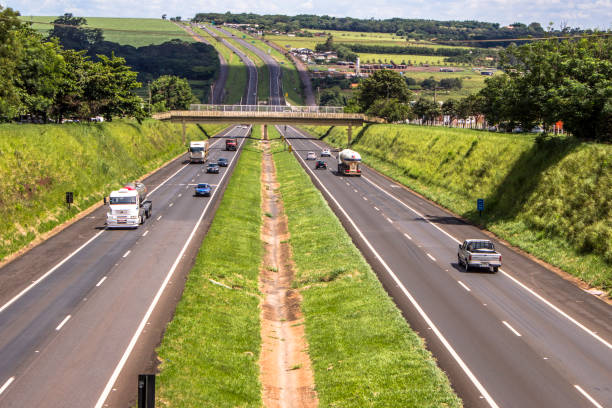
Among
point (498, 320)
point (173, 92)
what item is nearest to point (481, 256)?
point (498, 320)

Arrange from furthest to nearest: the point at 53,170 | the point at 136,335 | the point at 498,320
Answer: the point at 53,170 → the point at 498,320 → the point at 136,335

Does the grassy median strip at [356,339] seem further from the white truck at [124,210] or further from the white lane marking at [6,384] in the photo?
the white truck at [124,210]

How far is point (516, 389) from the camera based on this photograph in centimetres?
2372

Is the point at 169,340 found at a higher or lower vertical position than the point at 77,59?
lower

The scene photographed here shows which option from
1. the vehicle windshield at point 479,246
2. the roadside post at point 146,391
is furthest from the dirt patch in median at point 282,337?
the vehicle windshield at point 479,246

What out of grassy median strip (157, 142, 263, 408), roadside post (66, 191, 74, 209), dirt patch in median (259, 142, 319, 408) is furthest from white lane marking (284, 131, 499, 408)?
roadside post (66, 191, 74, 209)

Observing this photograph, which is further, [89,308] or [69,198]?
[69,198]

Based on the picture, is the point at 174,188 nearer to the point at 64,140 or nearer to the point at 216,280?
the point at 64,140

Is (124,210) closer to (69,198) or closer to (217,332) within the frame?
(69,198)

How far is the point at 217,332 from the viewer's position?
3098 centimetres

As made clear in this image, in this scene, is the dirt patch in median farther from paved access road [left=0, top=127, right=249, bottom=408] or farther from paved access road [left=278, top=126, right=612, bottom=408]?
paved access road [left=278, top=126, right=612, bottom=408]

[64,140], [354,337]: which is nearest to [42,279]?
[354,337]

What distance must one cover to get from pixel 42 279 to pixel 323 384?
68.2 ft

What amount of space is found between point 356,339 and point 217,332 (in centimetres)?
651
